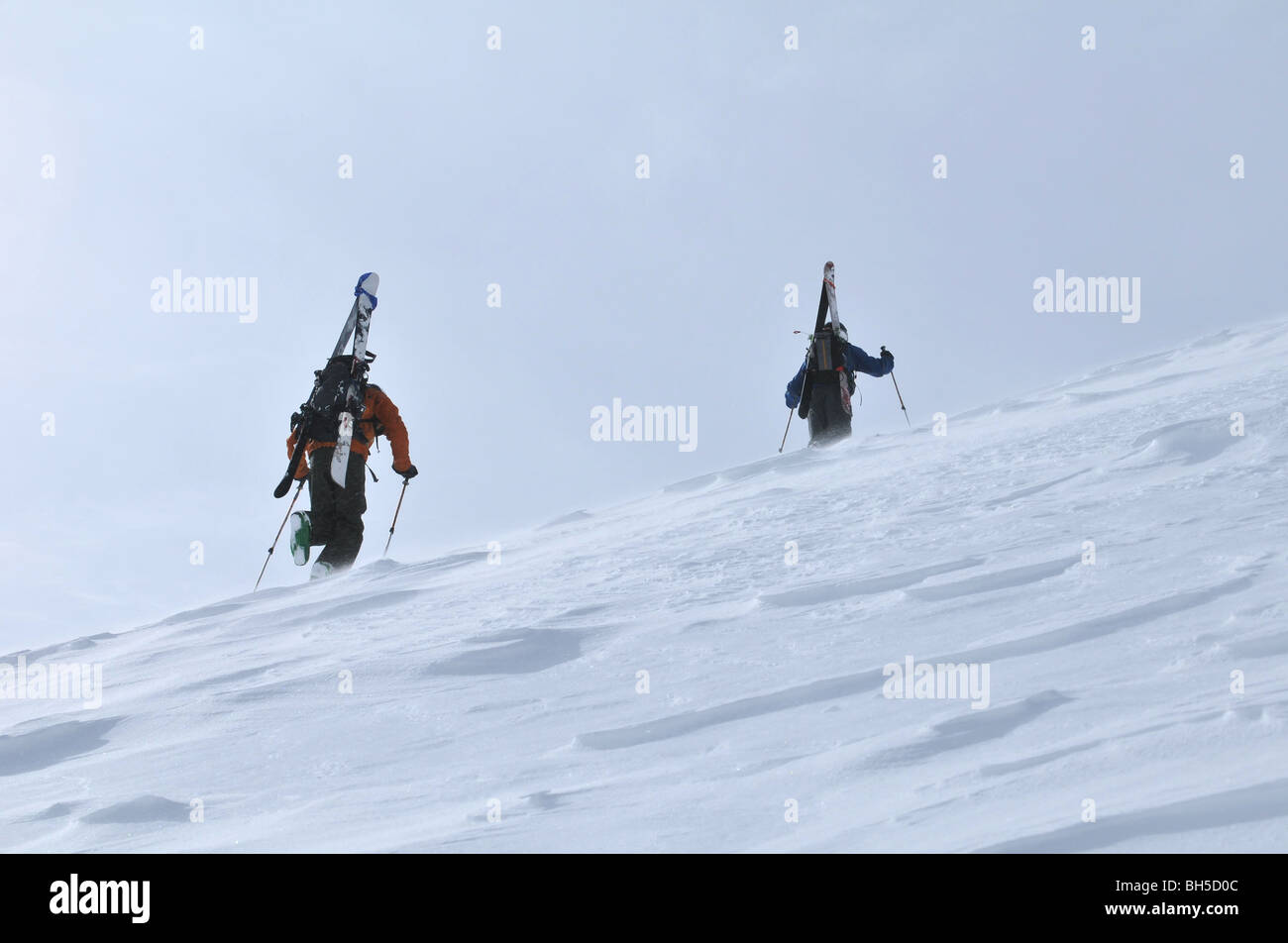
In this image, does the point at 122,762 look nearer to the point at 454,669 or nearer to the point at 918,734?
the point at 454,669

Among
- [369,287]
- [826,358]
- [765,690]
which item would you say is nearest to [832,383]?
[826,358]

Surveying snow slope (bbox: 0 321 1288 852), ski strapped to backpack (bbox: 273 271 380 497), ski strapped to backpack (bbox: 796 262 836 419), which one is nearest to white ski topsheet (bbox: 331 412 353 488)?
ski strapped to backpack (bbox: 273 271 380 497)

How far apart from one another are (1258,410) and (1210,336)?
6.32 meters

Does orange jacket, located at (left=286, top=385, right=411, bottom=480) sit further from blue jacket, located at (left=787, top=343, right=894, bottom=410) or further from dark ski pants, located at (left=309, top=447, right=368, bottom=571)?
blue jacket, located at (left=787, top=343, right=894, bottom=410)

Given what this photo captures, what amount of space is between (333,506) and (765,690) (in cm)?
676

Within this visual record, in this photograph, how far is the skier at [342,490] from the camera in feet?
35.2

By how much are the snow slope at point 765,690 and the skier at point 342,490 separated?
1685mm

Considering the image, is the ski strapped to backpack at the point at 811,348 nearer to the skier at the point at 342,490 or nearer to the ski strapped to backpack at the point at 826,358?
the ski strapped to backpack at the point at 826,358

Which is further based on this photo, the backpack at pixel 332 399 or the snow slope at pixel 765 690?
the backpack at pixel 332 399

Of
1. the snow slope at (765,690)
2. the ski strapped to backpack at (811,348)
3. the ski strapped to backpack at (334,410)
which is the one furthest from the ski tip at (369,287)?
the ski strapped to backpack at (811,348)

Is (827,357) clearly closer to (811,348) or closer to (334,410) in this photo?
(811,348)

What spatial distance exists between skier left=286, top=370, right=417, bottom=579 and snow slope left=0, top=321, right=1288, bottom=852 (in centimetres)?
169

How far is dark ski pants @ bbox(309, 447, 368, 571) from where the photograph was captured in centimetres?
1076

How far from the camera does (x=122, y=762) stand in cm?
518
